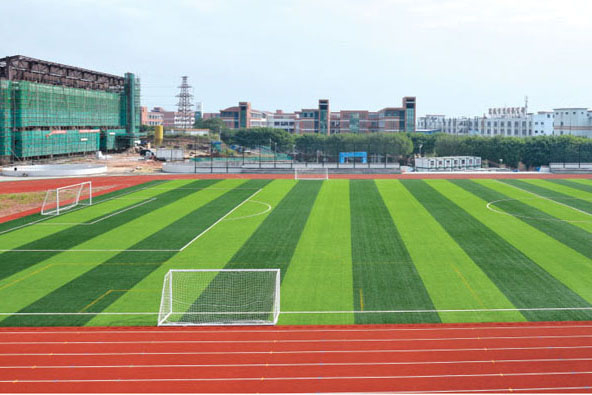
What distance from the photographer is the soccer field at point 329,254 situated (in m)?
20.4

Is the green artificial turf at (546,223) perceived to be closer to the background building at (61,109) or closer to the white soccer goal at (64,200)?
the white soccer goal at (64,200)

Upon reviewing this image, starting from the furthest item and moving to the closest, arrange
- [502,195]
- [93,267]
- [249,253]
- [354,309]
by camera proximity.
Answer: [502,195], [249,253], [93,267], [354,309]

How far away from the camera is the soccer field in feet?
67.1

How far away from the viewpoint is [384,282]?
76.4 ft

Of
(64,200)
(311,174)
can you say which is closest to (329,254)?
(64,200)

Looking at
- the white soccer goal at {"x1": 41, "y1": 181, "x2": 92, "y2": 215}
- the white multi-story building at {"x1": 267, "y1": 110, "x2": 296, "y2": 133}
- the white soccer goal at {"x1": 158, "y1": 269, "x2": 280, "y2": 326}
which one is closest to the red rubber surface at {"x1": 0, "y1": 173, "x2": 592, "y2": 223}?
the white soccer goal at {"x1": 41, "y1": 181, "x2": 92, "y2": 215}

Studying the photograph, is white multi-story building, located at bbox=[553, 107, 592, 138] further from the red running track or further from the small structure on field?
the red running track

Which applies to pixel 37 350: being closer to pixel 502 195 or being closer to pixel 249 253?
pixel 249 253

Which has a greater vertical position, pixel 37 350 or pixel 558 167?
pixel 558 167

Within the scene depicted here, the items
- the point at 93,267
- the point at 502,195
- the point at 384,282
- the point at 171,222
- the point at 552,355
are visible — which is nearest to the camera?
the point at 552,355

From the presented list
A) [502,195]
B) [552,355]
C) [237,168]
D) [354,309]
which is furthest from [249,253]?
[237,168]

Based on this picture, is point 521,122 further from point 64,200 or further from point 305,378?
point 305,378

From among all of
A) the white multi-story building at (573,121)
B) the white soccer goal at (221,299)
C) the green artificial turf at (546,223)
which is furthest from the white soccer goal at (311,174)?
the white multi-story building at (573,121)

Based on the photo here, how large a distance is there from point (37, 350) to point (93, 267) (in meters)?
8.99
